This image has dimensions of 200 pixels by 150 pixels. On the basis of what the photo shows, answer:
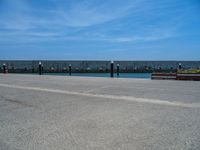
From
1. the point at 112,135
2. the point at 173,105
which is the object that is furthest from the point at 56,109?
the point at 173,105

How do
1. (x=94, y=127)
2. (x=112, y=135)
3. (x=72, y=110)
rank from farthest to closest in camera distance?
(x=72, y=110), (x=94, y=127), (x=112, y=135)

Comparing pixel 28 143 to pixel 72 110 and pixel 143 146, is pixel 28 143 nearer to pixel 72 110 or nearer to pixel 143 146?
pixel 143 146

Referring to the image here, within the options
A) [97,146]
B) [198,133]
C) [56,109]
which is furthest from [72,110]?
[198,133]

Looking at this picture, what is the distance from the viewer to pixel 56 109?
7418mm

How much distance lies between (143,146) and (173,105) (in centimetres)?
383

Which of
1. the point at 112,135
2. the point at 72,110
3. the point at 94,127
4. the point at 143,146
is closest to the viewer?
the point at 143,146

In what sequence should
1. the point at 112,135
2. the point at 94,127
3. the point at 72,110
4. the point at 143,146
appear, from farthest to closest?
1. the point at 72,110
2. the point at 94,127
3. the point at 112,135
4. the point at 143,146

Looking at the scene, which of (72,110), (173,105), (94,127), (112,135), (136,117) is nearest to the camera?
(112,135)

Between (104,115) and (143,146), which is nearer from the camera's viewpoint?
(143,146)

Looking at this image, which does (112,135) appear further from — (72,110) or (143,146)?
(72,110)

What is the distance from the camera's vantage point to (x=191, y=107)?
295 inches

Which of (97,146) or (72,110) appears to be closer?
(97,146)

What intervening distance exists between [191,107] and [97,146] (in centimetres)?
411

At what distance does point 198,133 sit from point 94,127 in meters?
2.02
